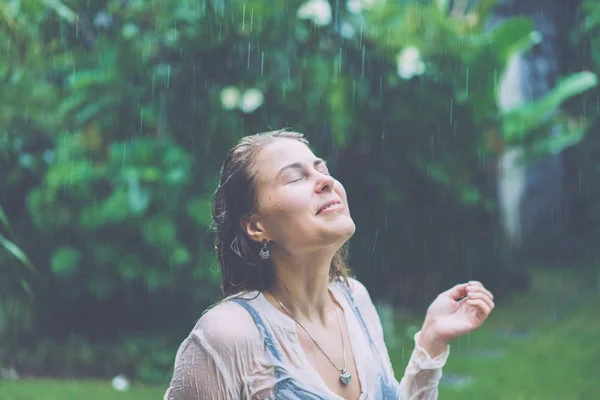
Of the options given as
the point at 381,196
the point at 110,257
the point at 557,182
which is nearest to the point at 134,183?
the point at 110,257

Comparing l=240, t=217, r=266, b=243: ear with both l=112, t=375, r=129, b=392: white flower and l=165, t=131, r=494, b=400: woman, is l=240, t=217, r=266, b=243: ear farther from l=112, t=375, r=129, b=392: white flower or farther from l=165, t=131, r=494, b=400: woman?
l=112, t=375, r=129, b=392: white flower

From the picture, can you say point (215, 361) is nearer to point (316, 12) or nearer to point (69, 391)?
point (69, 391)

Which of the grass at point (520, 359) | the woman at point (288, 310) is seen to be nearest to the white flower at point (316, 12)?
the grass at point (520, 359)

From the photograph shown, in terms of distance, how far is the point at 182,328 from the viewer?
18.2ft

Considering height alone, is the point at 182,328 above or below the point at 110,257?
below

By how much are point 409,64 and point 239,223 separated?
4120 millimetres

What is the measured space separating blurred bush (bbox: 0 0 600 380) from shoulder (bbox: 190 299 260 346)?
3.36 m

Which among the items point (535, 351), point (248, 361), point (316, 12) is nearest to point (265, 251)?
point (248, 361)

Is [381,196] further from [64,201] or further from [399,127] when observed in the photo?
[64,201]

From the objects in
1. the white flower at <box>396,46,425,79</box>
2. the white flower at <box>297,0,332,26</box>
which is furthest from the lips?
the white flower at <box>396,46,425,79</box>

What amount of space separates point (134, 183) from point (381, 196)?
203 cm

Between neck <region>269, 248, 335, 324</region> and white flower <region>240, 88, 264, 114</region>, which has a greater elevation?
white flower <region>240, 88, 264, 114</region>

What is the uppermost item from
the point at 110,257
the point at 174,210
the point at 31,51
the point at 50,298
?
the point at 31,51

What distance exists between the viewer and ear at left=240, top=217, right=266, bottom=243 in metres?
1.74
